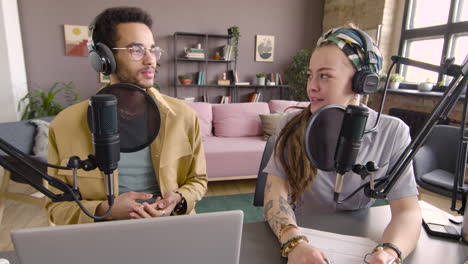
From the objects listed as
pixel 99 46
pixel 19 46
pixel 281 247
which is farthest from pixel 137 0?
pixel 281 247

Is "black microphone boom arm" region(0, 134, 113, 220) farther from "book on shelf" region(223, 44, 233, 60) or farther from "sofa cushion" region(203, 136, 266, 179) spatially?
"book on shelf" region(223, 44, 233, 60)

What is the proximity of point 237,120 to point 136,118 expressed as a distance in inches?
124

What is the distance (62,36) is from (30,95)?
1.00 metres

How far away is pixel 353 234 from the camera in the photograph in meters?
0.88

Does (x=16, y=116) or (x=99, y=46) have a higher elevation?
(x=99, y=46)

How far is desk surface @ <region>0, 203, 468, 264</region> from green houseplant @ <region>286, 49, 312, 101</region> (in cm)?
419

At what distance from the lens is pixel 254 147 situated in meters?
3.19

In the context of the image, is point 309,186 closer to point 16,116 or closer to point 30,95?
point 16,116

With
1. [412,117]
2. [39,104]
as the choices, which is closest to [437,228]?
[412,117]

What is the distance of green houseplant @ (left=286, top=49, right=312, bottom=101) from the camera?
197 inches

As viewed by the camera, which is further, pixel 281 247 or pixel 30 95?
pixel 30 95

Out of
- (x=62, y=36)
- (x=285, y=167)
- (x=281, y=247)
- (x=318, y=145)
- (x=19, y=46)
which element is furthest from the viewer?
(x=62, y=36)

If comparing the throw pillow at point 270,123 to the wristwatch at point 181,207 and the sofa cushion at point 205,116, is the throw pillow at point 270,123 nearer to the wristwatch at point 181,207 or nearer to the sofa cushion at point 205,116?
the sofa cushion at point 205,116

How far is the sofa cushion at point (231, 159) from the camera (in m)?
2.99
